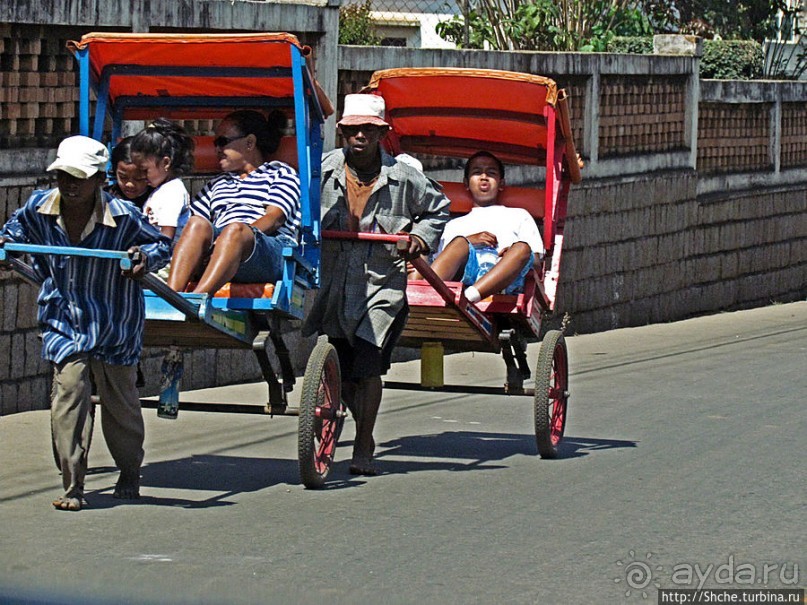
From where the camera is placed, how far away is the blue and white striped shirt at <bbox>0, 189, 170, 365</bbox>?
754 centimetres

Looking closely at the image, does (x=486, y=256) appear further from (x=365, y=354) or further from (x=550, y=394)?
(x=365, y=354)

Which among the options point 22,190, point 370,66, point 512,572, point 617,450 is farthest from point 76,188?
point 370,66

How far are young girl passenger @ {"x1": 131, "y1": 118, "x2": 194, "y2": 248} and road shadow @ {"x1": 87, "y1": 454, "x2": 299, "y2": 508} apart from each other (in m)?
1.19

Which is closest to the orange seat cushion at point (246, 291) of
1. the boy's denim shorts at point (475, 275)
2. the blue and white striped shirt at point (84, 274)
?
the blue and white striped shirt at point (84, 274)

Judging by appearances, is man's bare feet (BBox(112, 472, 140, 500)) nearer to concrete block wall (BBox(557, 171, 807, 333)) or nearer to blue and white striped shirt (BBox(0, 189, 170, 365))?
blue and white striped shirt (BBox(0, 189, 170, 365))

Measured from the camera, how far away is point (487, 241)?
10336 millimetres

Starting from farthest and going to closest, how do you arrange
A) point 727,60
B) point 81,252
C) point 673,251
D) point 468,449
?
point 727,60 → point 673,251 → point 468,449 → point 81,252

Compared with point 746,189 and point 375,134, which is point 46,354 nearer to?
point 375,134

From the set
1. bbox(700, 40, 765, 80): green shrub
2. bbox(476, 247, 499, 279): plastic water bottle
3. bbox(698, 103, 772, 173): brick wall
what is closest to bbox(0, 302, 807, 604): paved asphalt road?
bbox(476, 247, 499, 279): plastic water bottle

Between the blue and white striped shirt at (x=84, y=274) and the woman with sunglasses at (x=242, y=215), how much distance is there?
0.46m

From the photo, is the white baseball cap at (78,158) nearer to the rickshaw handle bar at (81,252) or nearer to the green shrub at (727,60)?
the rickshaw handle bar at (81,252)

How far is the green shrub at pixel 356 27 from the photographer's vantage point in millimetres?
20672

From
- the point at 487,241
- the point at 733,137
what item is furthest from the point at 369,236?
the point at 733,137

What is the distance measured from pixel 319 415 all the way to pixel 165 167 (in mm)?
1439
